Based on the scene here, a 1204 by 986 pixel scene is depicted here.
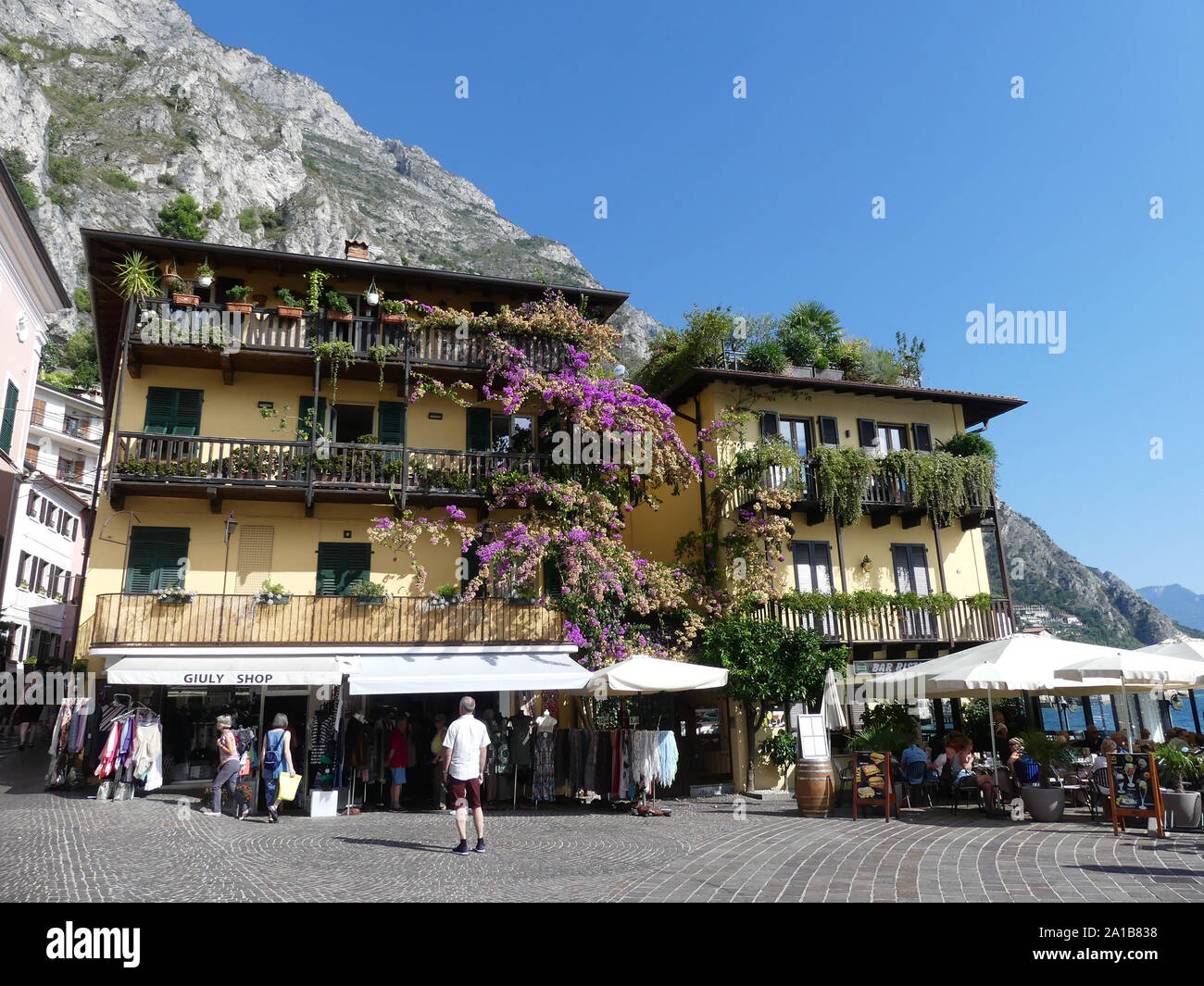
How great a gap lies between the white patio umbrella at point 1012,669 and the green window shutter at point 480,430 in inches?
433

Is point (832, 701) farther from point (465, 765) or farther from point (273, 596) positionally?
point (273, 596)

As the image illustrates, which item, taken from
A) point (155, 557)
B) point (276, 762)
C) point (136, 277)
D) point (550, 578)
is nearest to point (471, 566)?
point (550, 578)

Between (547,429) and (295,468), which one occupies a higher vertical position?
(547,429)


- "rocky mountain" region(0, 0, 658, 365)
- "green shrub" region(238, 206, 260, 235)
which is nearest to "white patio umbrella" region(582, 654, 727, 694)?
"rocky mountain" region(0, 0, 658, 365)

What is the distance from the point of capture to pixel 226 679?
49.1 ft

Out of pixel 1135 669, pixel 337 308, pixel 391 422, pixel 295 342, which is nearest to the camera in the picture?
pixel 1135 669

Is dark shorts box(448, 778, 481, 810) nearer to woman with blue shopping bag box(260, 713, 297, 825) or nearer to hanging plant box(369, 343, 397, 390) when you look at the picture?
woman with blue shopping bag box(260, 713, 297, 825)

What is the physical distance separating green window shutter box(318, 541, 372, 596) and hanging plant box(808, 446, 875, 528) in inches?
441

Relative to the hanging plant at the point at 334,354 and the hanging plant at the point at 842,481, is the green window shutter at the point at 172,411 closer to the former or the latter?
the hanging plant at the point at 334,354

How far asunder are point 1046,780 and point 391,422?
15117mm

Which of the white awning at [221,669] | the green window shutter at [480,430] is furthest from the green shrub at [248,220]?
the white awning at [221,669]

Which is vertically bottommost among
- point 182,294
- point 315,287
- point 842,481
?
point 842,481

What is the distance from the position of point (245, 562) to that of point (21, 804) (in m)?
→ 6.09
